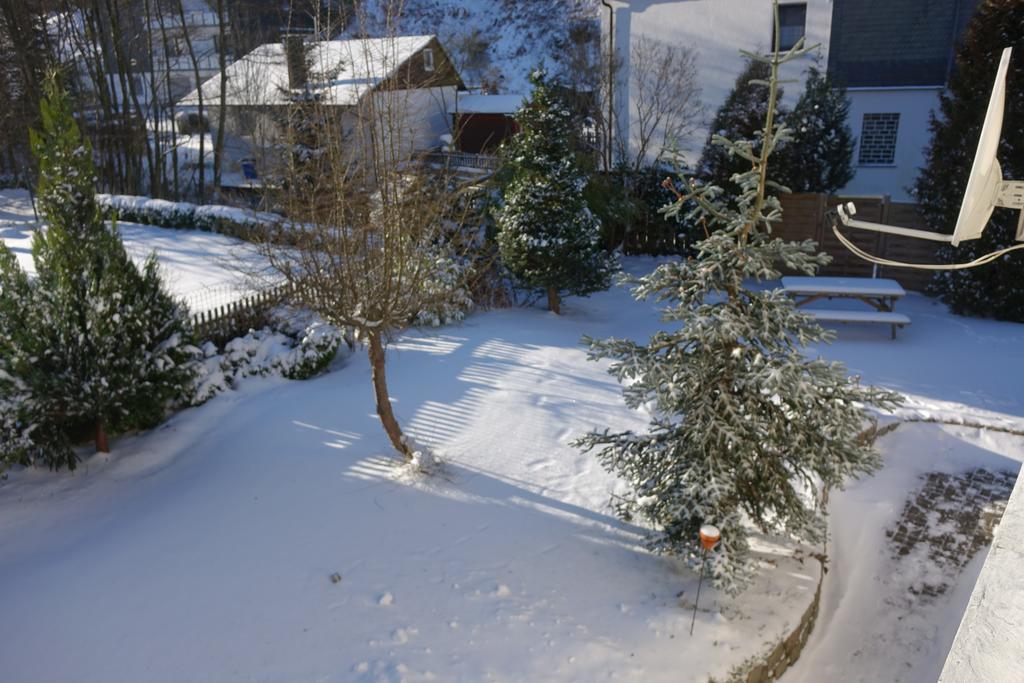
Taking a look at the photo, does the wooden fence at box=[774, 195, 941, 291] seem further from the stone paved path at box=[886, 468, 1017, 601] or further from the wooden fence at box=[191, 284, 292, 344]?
the wooden fence at box=[191, 284, 292, 344]

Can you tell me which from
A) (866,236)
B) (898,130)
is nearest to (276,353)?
(866,236)

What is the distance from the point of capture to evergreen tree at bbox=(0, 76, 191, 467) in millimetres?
6742

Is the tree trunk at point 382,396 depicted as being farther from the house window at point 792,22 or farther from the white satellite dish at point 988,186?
the house window at point 792,22

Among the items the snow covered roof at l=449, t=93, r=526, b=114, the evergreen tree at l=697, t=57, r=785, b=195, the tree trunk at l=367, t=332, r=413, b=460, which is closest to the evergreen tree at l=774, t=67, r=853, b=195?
the evergreen tree at l=697, t=57, r=785, b=195

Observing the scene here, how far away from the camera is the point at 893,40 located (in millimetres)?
19641

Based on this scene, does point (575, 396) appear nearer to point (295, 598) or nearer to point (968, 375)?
point (295, 598)

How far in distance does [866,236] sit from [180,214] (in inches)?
562

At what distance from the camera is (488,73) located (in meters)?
35.8

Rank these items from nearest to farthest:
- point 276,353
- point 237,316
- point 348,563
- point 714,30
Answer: point 348,563, point 276,353, point 237,316, point 714,30

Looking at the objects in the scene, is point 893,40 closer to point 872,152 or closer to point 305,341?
point 872,152

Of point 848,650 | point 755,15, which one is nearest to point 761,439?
point 848,650

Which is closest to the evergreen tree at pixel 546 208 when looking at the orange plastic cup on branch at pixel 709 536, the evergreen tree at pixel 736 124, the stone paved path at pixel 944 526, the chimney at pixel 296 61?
the evergreen tree at pixel 736 124

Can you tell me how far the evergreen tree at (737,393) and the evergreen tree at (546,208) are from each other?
6.01 metres

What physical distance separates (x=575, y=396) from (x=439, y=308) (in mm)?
3173
